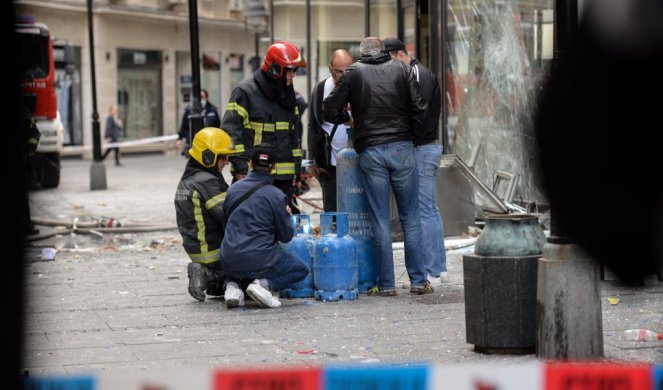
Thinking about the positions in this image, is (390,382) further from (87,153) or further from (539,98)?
(87,153)

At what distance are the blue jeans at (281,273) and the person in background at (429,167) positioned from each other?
978 mm

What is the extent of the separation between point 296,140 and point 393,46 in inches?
38.4

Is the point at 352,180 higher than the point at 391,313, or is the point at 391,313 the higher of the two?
the point at 352,180

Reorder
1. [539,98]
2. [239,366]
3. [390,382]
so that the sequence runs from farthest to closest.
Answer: [239,366] < [390,382] < [539,98]

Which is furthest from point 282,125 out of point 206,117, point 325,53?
point 325,53

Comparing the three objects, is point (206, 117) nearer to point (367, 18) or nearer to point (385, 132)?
point (367, 18)

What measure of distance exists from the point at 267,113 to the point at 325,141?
88 centimetres

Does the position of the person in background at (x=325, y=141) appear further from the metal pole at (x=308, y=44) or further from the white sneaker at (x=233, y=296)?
the metal pole at (x=308, y=44)

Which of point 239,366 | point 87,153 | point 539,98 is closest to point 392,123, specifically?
point 239,366

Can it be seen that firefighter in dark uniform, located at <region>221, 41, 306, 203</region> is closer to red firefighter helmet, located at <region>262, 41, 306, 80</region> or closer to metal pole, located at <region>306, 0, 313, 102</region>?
red firefighter helmet, located at <region>262, 41, 306, 80</region>

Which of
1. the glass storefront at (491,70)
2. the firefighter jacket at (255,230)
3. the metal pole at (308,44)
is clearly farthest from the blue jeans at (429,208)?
the metal pole at (308,44)

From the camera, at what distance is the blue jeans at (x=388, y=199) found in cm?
837

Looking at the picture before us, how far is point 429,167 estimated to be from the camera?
29.1 feet

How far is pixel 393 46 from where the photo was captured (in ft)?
29.4
